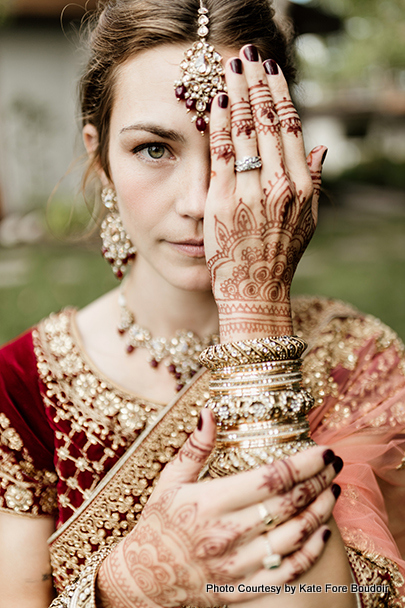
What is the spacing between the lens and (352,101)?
21.4 meters

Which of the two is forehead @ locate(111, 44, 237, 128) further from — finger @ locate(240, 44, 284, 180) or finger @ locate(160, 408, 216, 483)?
finger @ locate(160, 408, 216, 483)

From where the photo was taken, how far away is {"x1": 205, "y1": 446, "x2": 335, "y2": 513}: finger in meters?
1.01

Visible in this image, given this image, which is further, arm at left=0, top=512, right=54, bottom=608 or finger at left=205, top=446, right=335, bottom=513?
arm at left=0, top=512, right=54, bottom=608

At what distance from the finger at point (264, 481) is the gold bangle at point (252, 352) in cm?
21

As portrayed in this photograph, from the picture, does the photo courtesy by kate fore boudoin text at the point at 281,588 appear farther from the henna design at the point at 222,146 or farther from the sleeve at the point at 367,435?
the henna design at the point at 222,146

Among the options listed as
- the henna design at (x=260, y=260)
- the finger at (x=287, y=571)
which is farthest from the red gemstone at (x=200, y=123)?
the finger at (x=287, y=571)

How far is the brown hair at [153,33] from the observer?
139 centimetres

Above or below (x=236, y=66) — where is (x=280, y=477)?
below

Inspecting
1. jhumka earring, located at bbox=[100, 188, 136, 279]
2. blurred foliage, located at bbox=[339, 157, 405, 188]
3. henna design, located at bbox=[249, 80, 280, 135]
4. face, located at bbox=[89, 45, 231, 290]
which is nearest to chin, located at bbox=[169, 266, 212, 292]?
face, located at bbox=[89, 45, 231, 290]

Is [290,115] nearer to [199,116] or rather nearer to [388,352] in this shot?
[199,116]

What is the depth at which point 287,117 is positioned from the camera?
1.27 metres

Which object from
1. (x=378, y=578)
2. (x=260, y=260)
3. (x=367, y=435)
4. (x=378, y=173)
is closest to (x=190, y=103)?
(x=260, y=260)

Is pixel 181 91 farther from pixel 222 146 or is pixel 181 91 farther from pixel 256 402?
pixel 256 402

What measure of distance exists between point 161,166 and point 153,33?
1.05 feet
